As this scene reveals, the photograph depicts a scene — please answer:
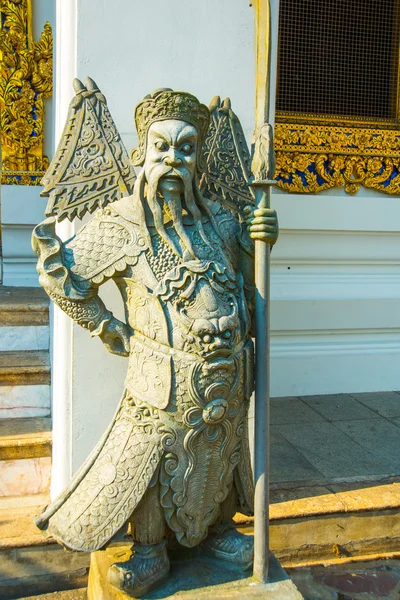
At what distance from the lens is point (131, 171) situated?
6.93 feet

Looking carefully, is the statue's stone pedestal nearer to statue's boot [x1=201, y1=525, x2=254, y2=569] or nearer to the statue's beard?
statue's boot [x1=201, y1=525, x2=254, y2=569]

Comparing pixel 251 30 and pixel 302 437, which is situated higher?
pixel 251 30

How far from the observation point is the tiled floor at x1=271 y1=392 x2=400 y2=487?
10.4 feet

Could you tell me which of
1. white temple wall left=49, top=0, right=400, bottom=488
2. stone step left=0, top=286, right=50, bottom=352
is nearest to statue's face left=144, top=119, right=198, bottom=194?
white temple wall left=49, top=0, right=400, bottom=488

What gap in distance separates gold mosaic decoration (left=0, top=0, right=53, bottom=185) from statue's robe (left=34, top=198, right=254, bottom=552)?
2.89m

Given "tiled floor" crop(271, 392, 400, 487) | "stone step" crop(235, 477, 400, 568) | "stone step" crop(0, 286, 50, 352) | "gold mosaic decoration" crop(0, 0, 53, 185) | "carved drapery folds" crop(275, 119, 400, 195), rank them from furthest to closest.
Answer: "gold mosaic decoration" crop(0, 0, 53, 185)
"carved drapery folds" crop(275, 119, 400, 195)
"stone step" crop(0, 286, 50, 352)
"tiled floor" crop(271, 392, 400, 487)
"stone step" crop(235, 477, 400, 568)

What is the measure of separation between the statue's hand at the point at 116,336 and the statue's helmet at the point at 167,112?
559 mm

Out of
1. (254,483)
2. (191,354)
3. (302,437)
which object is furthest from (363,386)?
(191,354)

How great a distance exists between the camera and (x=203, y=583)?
80.8 inches

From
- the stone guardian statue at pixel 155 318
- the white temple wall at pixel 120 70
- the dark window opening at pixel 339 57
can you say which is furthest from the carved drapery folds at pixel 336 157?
the stone guardian statue at pixel 155 318

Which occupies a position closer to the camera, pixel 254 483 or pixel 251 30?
pixel 254 483

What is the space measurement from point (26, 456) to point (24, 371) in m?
0.53

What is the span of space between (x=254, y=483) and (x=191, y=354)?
21.5 inches

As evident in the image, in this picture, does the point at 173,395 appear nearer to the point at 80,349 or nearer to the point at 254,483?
the point at 254,483
